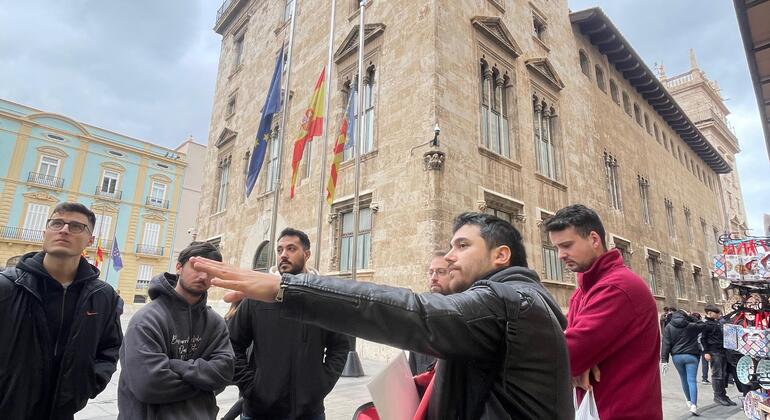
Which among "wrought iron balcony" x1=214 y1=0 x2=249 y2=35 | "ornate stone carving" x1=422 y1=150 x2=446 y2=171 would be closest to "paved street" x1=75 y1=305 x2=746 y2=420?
"ornate stone carving" x1=422 y1=150 x2=446 y2=171

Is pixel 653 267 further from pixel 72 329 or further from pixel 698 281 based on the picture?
pixel 72 329

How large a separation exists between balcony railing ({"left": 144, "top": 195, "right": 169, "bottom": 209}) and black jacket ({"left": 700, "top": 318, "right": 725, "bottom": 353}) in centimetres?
3873

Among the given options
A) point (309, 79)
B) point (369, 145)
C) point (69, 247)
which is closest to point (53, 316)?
point (69, 247)

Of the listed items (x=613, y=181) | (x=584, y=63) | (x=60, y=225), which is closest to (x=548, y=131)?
(x=613, y=181)

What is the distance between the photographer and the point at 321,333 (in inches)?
113

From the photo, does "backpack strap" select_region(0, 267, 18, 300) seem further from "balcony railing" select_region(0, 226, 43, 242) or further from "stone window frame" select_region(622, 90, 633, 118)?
"balcony railing" select_region(0, 226, 43, 242)

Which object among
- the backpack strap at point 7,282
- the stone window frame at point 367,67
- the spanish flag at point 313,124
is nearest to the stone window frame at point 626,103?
the stone window frame at point 367,67

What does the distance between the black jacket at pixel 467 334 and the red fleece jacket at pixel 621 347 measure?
0.78m

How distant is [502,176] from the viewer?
36.2 ft

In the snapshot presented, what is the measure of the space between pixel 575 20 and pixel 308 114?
1390 centimetres

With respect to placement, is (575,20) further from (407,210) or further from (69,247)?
(69,247)

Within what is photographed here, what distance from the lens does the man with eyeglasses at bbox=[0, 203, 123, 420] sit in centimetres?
222

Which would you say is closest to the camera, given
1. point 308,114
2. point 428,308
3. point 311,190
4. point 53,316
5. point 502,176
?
point 428,308

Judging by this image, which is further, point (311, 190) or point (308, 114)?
point (311, 190)
